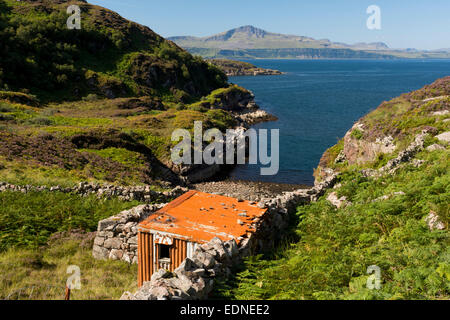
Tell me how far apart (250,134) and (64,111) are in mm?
40125

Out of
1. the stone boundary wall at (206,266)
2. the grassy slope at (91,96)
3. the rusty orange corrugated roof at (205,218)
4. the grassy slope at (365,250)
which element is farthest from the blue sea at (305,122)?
the rusty orange corrugated roof at (205,218)

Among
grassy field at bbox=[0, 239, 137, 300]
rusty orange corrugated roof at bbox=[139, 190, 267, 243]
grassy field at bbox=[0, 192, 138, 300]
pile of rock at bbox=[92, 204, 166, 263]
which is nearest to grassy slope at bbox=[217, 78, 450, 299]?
rusty orange corrugated roof at bbox=[139, 190, 267, 243]

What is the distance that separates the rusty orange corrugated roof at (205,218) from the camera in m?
10.9

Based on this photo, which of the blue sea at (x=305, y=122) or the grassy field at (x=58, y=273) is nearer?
the grassy field at (x=58, y=273)

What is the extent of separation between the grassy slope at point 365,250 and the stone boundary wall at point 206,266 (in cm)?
51

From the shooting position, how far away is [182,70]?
105 m

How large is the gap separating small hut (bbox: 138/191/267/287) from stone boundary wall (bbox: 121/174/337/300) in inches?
20.4

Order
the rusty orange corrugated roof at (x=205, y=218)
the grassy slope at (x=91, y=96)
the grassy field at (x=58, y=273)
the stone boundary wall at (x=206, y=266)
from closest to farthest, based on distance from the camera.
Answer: the stone boundary wall at (x=206, y=266), the grassy field at (x=58, y=273), the rusty orange corrugated roof at (x=205, y=218), the grassy slope at (x=91, y=96)

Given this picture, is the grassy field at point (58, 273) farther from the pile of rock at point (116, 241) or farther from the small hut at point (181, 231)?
the small hut at point (181, 231)

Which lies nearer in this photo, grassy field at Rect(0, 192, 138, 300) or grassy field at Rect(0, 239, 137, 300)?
grassy field at Rect(0, 239, 137, 300)

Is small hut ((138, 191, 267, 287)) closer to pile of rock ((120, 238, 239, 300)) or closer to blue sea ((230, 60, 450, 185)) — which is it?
pile of rock ((120, 238, 239, 300))

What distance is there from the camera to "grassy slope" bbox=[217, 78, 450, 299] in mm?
7234

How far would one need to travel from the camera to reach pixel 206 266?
28.7 ft
